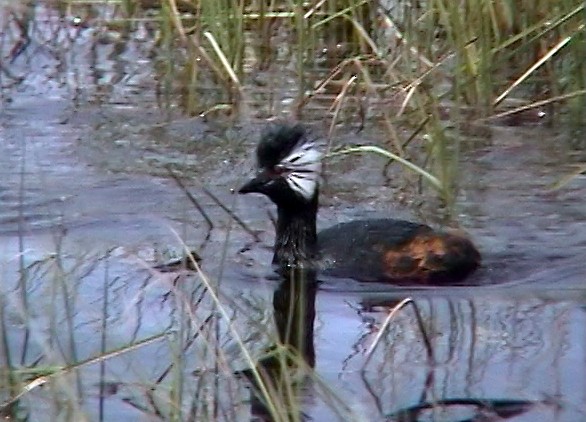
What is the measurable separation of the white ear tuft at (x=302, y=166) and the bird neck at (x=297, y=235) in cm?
15

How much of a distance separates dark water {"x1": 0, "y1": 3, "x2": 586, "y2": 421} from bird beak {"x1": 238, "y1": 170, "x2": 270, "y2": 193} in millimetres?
393

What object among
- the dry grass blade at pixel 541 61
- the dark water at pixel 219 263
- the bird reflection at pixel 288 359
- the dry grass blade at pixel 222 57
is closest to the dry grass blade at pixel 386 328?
the dark water at pixel 219 263

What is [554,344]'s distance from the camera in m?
5.98

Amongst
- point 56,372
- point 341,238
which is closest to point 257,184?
point 341,238

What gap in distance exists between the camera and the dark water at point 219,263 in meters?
5.39

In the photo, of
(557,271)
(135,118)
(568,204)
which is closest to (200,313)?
(557,271)

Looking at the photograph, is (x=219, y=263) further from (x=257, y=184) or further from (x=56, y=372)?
(x=56, y=372)

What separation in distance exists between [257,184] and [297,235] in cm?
41

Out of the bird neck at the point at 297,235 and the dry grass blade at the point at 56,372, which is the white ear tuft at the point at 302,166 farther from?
the dry grass blade at the point at 56,372

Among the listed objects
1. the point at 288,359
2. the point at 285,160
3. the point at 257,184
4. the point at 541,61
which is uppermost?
the point at 541,61

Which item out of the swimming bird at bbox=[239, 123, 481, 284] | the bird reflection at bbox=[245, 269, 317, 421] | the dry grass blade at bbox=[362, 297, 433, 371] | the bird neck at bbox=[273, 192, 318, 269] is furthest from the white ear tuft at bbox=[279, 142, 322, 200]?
the dry grass blade at bbox=[362, 297, 433, 371]

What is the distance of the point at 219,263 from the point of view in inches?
285

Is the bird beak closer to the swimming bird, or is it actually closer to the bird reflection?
the swimming bird

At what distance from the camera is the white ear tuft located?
7.23 meters
